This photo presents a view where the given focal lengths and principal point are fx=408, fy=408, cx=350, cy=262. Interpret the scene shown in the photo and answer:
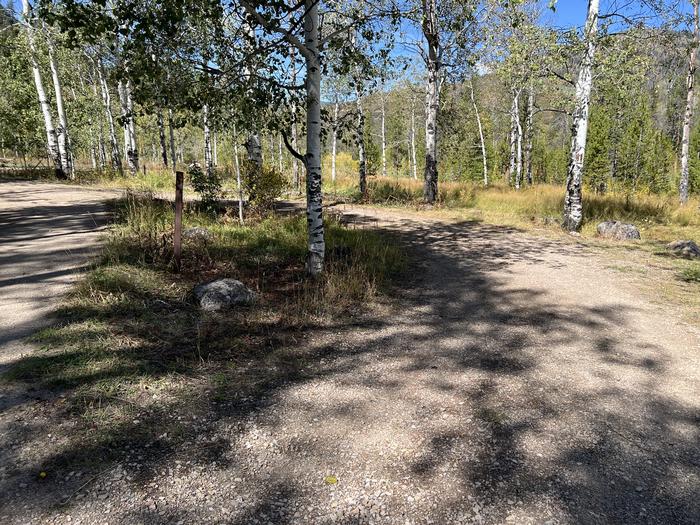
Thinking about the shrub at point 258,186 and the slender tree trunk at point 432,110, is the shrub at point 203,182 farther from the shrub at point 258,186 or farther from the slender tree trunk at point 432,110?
the slender tree trunk at point 432,110

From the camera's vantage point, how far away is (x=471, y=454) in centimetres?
271

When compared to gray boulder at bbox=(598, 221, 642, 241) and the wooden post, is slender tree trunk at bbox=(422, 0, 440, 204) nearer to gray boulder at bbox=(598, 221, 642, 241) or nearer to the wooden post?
gray boulder at bbox=(598, 221, 642, 241)

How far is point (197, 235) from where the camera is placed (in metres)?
7.30

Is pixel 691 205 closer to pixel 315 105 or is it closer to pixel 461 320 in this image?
pixel 461 320

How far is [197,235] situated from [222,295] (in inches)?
104

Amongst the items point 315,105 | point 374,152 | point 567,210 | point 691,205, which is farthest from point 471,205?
point 374,152

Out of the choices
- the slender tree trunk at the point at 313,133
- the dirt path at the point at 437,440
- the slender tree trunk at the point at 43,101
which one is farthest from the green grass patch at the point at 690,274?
the slender tree trunk at the point at 43,101

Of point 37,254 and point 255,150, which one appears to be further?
point 255,150

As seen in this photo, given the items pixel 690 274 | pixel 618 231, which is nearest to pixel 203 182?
pixel 690 274

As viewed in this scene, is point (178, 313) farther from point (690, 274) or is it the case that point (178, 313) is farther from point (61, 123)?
point (61, 123)

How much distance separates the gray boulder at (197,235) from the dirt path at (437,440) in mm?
3648

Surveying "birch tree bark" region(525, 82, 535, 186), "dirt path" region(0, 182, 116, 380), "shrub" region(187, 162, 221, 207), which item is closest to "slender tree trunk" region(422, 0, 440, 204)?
"shrub" region(187, 162, 221, 207)

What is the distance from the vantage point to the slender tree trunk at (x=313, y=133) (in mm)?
5496

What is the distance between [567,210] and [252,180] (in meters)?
8.44
